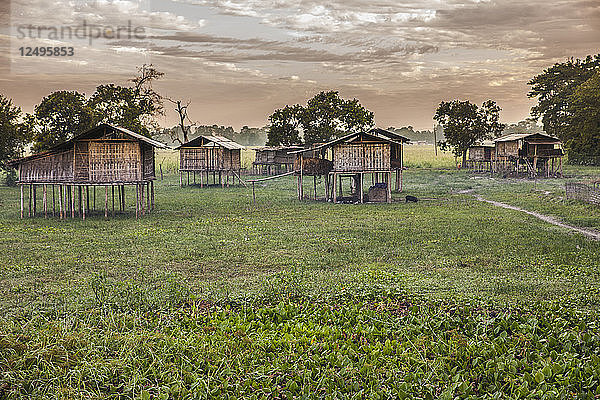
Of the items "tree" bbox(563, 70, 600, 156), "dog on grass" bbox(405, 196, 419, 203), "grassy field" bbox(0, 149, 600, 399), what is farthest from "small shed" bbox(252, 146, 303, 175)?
"grassy field" bbox(0, 149, 600, 399)

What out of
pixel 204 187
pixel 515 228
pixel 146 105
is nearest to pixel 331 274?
pixel 515 228

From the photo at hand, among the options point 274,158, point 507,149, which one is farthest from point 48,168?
point 507,149

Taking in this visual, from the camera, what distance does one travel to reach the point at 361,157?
113ft

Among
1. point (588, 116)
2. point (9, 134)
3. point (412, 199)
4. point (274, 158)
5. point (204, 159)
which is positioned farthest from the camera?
point (274, 158)

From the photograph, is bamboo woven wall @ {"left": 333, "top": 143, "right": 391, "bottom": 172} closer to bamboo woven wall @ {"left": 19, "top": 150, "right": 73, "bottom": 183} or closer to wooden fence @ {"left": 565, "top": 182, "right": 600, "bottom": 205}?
wooden fence @ {"left": 565, "top": 182, "right": 600, "bottom": 205}

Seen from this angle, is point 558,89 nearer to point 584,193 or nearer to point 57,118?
point 584,193

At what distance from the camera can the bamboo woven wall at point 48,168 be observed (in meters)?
27.5

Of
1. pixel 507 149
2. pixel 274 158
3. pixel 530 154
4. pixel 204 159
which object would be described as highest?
pixel 507 149

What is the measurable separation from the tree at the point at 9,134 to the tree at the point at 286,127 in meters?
25.6

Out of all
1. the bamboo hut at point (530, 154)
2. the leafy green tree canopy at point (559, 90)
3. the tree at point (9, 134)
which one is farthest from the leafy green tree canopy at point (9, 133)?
the leafy green tree canopy at point (559, 90)

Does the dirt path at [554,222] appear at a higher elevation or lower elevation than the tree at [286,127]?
lower

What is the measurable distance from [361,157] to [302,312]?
24.0 m

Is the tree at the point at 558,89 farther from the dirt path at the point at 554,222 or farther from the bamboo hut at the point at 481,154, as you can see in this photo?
the dirt path at the point at 554,222

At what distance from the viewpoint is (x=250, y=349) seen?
9.16m
